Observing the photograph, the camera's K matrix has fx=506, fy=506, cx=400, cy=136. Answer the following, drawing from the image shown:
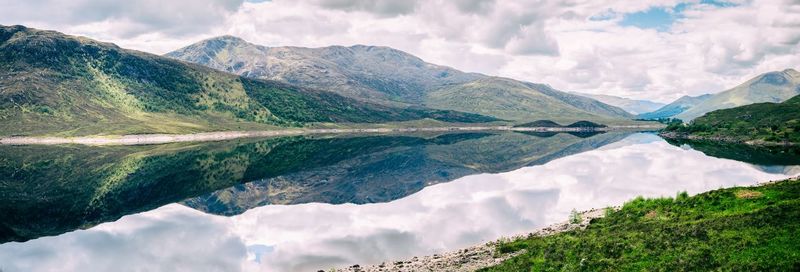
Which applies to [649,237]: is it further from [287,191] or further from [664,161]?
[664,161]

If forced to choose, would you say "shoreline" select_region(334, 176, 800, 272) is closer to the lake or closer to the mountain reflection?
the lake

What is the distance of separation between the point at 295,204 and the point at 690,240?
183 feet

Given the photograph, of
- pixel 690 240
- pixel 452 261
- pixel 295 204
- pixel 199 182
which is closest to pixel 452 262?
pixel 452 261

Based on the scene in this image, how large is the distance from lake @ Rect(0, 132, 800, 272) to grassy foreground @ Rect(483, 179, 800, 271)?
12.8m

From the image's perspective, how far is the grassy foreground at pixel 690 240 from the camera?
2459cm

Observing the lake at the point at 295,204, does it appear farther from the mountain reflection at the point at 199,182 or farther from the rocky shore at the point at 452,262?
the rocky shore at the point at 452,262

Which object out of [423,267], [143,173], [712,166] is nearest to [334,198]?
[423,267]

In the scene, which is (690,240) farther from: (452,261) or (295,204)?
(295,204)

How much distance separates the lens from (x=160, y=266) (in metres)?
40.4

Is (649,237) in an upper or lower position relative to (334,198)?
upper

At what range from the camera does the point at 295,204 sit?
245 feet

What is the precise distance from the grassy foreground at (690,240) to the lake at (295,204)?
12760mm

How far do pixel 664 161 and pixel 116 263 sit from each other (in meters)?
122

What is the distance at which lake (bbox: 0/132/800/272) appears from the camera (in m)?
44.4
